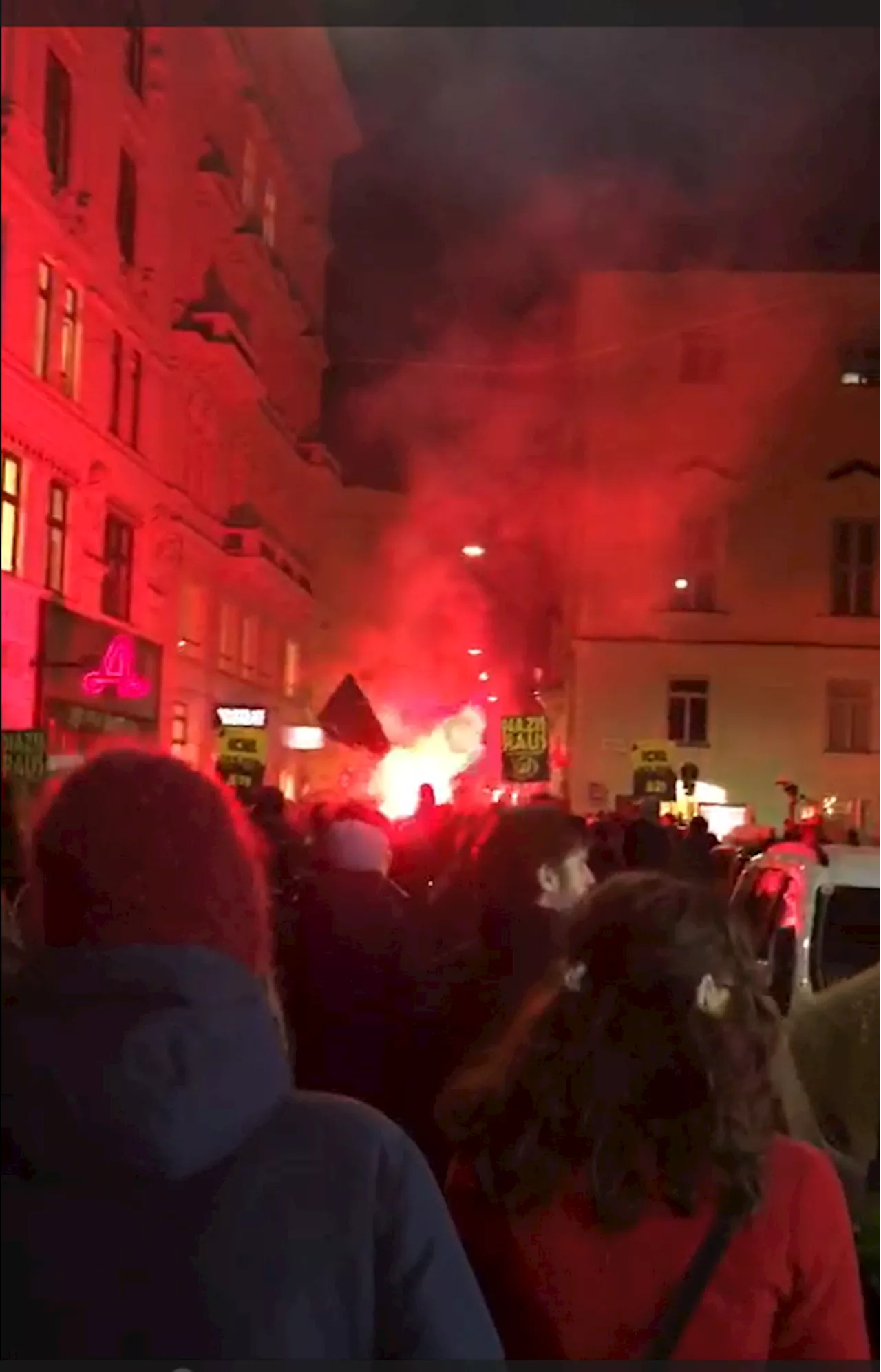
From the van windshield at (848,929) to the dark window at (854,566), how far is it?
5.33 ft

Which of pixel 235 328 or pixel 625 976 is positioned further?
pixel 235 328

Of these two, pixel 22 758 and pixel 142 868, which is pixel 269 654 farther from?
pixel 142 868

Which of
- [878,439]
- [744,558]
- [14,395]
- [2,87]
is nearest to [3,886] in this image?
[14,395]

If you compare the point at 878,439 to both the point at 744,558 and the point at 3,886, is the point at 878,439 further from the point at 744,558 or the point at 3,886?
the point at 3,886

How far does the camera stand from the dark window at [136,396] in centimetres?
222

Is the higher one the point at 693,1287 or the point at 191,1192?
the point at 191,1192

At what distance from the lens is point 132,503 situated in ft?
7.44

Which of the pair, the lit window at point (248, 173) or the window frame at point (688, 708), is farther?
the window frame at point (688, 708)

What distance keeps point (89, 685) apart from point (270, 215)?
1.56m

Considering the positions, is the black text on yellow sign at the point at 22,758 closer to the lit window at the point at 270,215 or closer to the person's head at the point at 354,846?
the lit window at the point at 270,215

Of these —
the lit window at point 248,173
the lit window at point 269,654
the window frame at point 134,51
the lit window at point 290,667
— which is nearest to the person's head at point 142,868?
the window frame at point 134,51

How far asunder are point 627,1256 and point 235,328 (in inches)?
67.7

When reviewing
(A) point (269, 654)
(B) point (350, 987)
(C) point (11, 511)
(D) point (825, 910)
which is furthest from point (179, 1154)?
(D) point (825, 910)

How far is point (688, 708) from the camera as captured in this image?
255 inches
